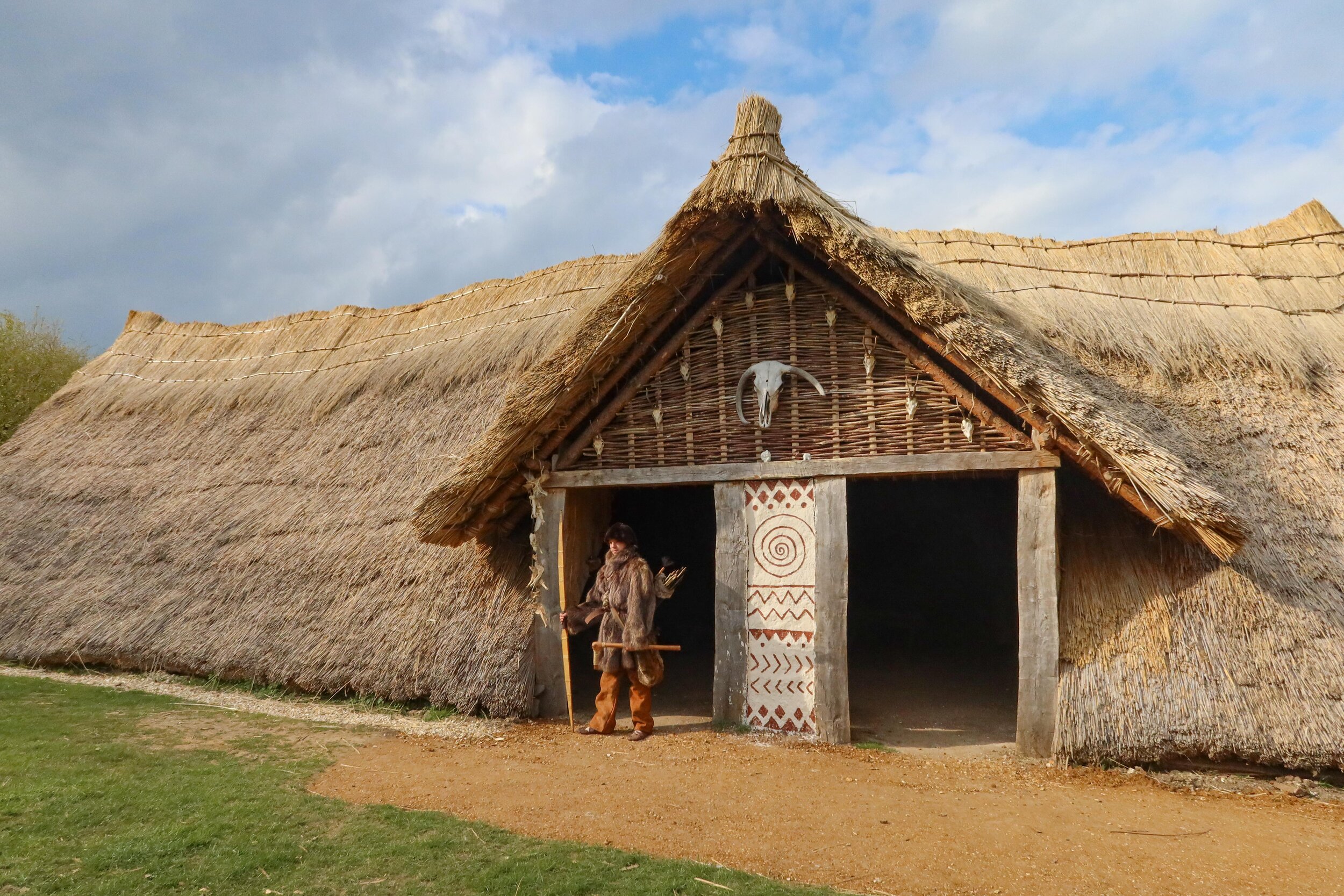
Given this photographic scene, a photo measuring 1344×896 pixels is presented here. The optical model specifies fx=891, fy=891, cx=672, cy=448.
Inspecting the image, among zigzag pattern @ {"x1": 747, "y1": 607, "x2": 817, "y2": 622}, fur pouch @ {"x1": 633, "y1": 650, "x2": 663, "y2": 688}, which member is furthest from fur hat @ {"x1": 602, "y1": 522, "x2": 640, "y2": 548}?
zigzag pattern @ {"x1": 747, "y1": 607, "x2": 817, "y2": 622}

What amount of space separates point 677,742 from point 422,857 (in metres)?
Answer: 2.48

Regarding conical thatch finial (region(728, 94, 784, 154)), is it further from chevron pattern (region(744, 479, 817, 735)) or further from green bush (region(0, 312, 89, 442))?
green bush (region(0, 312, 89, 442))

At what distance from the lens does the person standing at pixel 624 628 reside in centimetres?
677

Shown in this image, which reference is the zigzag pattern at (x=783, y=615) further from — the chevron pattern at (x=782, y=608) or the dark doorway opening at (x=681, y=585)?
the dark doorway opening at (x=681, y=585)

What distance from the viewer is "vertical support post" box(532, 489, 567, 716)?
7.26 meters

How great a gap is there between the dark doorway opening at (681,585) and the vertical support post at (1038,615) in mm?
2953

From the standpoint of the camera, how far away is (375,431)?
10.4 meters

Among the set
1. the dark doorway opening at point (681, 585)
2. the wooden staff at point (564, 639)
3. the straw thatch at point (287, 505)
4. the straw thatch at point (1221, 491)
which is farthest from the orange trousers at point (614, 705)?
the straw thatch at point (1221, 491)

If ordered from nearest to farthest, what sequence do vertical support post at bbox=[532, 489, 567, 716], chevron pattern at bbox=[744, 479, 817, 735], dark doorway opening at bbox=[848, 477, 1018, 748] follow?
chevron pattern at bbox=[744, 479, 817, 735], vertical support post at bbox=[532, 489, 567, 716], dark doorway opening at bbox=[848, 477, 1018, 748]

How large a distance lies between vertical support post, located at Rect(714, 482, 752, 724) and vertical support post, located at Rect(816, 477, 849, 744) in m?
0.59

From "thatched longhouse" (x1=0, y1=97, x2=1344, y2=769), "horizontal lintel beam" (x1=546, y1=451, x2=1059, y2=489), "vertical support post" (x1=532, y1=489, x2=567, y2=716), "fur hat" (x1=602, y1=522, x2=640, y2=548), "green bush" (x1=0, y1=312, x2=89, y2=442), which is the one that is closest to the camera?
"thatched longhouse" (x1=0, y1=97, x2=1344, y2=769)

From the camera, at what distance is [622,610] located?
6.91m

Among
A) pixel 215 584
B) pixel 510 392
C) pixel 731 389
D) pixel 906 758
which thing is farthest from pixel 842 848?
pixel 215 584

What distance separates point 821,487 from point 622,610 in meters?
1.80
